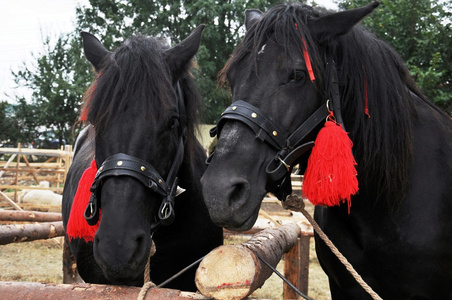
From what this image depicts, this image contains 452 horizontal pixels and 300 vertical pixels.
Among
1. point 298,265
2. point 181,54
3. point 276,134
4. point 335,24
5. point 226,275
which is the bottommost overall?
point 298,265

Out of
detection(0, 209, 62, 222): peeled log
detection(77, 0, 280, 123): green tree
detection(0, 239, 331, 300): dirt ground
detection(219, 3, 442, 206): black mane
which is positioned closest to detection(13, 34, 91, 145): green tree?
detection(77, 0, 280, 123): green tree

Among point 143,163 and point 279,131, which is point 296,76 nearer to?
point 279,131

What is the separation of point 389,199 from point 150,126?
1.36 metres

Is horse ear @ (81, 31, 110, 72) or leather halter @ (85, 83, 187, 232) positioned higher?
horse ear @ (81, 31, 110, 72)

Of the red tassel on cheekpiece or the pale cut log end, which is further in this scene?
the red tassel on cheekpiece

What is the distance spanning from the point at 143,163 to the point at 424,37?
10.5m

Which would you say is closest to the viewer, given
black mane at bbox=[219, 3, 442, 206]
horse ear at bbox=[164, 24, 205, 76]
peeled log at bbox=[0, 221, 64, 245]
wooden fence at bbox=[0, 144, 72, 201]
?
black mane at bbox=[219, 3, 442, 206]

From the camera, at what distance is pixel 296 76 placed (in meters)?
1.97

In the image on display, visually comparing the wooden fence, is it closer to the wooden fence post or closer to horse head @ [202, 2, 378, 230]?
the wooden fence post

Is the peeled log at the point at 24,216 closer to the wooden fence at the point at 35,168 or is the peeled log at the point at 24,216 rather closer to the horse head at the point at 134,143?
the horse head at the point at 134,143

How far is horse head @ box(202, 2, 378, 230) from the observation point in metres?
1.78

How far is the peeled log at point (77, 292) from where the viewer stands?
1.44 meters

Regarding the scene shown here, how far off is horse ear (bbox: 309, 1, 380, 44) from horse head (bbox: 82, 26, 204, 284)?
2.93 ft

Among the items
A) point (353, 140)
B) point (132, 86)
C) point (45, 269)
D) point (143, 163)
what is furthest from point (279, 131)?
point (45, 269)
